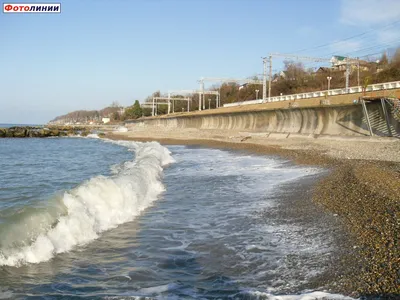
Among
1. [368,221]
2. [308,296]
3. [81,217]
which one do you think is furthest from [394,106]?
[308,296]

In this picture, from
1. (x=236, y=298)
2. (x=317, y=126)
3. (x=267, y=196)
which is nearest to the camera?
(x=236, y=298)

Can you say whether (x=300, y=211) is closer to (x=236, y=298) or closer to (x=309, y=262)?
(x=309, y=262)

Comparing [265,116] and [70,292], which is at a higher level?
[265,116]

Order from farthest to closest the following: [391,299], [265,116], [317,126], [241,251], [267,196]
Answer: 1. [265,116]
2. [317,126]
3. [267,196]
4. [241,251]
5. [391,299]

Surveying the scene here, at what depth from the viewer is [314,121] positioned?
33219mm

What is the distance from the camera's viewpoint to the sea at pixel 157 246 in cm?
490

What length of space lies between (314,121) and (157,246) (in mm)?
28856

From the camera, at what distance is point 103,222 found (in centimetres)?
849

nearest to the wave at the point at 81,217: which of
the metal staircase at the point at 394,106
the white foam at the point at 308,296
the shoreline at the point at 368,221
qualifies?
the white foam at the point at 308,296

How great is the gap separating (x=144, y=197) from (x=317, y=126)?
81.0ft

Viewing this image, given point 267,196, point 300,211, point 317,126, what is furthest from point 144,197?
point 317,126

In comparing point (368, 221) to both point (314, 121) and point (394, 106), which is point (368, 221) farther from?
point (314, 121)

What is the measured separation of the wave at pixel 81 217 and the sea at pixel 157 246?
0.07 feet

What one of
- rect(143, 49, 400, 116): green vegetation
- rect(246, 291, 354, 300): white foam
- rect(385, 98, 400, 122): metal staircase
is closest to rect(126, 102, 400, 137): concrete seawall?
rect(385, 98, 400, 122): metal staircase
